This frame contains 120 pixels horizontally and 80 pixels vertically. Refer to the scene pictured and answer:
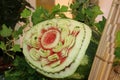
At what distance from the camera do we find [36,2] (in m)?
1.73

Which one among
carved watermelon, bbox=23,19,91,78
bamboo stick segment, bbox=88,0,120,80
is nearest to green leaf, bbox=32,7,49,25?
carved watermelon, bbox=23,19,91,78

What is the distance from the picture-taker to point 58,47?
0.43 m

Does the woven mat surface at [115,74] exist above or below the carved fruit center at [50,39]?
below

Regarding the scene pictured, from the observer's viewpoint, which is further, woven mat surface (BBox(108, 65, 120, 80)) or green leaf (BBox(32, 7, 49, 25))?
green leaf (BBox(32, 7, 49, 25))

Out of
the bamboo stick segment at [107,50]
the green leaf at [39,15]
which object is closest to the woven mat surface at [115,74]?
the bamboo stick segment at [107,50]

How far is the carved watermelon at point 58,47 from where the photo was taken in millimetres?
420

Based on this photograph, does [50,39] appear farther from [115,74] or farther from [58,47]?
[115,74]

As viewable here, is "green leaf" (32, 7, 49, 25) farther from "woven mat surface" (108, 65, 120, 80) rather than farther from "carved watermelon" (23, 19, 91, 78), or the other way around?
"woven mat surface" (108, 65, 120, 80)

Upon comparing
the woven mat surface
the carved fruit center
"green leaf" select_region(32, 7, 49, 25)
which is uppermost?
"green leaf" select_region(32, 7, 49, 25)

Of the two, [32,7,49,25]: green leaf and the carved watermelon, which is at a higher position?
[32,7,49,25]: green leaf

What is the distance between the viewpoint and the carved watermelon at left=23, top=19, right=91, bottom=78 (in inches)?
16.5

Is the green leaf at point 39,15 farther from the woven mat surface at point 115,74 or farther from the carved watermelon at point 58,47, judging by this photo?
the woven mat surface at point 115,74

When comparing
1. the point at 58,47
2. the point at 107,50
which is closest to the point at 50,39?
the point at 58,47

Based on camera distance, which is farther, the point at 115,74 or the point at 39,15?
the point at 39,15
